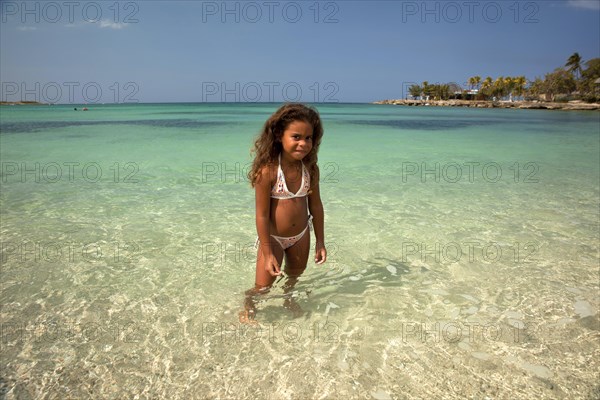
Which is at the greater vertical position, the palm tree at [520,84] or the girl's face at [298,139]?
the palm tree at [520,84]

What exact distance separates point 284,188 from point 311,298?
104 centimetres

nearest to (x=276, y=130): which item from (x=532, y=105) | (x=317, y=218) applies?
(x=317, y=218)

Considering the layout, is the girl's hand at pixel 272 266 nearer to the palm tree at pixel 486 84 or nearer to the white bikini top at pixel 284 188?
the white bikini top at pixel 284 188

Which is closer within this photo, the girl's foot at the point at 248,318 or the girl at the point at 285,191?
the girl at the point at 285,191

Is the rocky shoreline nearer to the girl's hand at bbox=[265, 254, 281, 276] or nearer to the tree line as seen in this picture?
the tree line

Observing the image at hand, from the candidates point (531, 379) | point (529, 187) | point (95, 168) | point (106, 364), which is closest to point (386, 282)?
point (531, 379)

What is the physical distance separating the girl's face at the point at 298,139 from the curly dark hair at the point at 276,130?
0.10ft

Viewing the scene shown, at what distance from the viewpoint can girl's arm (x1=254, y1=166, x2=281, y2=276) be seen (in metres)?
2.65

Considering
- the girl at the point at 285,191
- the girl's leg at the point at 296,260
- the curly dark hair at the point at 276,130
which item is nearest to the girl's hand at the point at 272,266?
the girl at the point at 285,191

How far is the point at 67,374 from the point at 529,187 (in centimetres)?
781

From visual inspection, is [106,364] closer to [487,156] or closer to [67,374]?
[67,374]

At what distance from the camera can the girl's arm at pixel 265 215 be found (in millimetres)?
2648

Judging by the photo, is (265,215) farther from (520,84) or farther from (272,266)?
(520,84)

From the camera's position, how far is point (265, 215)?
105 inches
